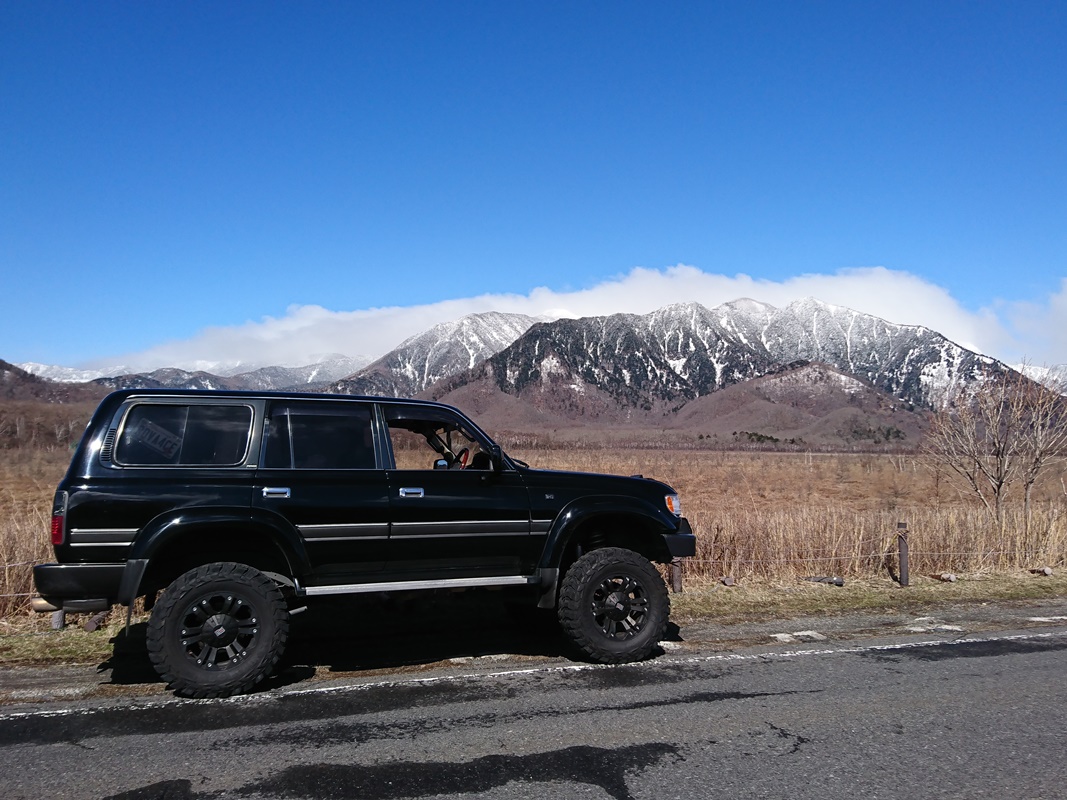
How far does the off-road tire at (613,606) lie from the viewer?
24.2 ft

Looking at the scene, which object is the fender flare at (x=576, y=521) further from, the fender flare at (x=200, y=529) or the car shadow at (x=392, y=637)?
the fender flare at (x=200, y=529)

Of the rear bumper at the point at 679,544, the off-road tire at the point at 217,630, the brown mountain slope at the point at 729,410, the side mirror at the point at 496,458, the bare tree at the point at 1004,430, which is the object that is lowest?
the off-road tire at the point at 217,630

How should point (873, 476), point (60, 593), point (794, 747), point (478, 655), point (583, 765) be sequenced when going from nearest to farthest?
point (583, 765) < point (794, 747) < point (60, 593) < point (478, 655) < point (873, 476)

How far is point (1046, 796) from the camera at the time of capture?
4.58 m

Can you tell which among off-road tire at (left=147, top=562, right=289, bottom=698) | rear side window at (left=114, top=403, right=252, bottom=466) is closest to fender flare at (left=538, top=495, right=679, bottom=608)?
off-road tire at (left=147, top=562, right=289, bottom=698)

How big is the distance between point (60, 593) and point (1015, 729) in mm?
6646

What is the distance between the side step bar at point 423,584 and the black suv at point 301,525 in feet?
0.05

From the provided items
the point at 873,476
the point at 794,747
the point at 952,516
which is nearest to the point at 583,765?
the point at 794,747

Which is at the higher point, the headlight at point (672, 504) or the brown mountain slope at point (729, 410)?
the brown mountain slope at point (729, 410)

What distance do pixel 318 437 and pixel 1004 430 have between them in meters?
16.4

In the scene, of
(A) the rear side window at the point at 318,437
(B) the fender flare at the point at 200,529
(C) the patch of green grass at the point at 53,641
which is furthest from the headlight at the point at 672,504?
(C) the patch of green grass at the point at 53,641

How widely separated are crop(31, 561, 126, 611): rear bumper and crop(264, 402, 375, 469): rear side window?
1367 mm

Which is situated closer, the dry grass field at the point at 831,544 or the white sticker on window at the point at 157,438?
the white sticker on window at the point at 157,438

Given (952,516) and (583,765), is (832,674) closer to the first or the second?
(583,765)
